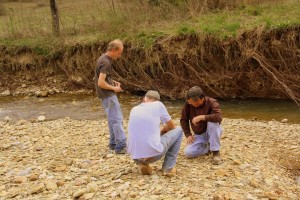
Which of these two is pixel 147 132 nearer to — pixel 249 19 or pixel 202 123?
pixel 202 123

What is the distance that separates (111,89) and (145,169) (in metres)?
1.73

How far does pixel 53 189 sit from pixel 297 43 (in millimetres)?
10434

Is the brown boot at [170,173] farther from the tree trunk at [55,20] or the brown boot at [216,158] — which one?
the tree trunk at [55,20]

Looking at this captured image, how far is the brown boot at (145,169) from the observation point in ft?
20.2

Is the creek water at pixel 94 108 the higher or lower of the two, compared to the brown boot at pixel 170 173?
lower

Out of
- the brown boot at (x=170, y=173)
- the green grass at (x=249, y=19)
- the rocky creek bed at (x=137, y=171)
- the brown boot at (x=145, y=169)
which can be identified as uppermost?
the green grass at (x=249, y=19)

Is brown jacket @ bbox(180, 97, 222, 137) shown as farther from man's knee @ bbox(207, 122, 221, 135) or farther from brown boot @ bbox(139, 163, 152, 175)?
Answer: brown boot @ bbox(139, 163, 152, 175)

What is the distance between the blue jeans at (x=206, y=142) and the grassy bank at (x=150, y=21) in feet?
26.1

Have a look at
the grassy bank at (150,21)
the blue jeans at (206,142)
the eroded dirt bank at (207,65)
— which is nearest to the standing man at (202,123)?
the blue jeans at (206,142)

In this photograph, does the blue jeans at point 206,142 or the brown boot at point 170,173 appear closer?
the brown boot at point 170,173

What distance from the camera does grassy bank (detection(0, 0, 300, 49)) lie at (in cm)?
1516

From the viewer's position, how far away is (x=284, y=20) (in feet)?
47.2

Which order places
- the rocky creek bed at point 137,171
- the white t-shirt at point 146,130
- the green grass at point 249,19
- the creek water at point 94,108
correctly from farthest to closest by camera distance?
the green grass at point 249,19 → the creek water at point 94,108 → the white t-shirt at point 146,130 → the rocky creek bed at point 137,171

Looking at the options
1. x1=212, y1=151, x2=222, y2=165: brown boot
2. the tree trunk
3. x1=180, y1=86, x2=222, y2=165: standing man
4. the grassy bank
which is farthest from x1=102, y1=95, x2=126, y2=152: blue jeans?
the tree trunk
